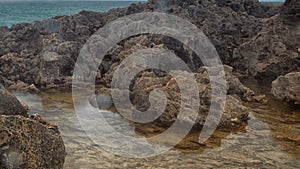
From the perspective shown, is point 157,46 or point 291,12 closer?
point 157,46

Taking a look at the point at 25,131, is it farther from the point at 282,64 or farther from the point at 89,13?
the point at 89,13

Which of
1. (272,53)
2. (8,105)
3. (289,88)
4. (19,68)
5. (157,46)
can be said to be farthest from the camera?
(272,53)

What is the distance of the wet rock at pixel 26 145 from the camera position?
17.9 feet

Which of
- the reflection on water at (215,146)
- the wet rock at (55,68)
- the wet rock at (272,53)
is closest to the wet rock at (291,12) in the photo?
the wet rock at (272,53)

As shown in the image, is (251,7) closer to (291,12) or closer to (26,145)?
(291,12)

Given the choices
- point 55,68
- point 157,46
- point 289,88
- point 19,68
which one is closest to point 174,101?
point 157,46

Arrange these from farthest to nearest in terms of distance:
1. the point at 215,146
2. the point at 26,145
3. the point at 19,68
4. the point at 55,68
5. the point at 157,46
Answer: the point at 19,68 < the point at 55,68 < the point at 157,46 < the point at 215,146 < the point at 26,145

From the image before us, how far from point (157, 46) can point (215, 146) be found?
842 centimetres

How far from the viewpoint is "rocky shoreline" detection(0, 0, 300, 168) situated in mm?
7020

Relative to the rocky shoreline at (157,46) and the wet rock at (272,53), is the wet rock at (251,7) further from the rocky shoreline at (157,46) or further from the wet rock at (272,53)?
the wet rock at (272,53)

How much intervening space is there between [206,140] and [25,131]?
630cm

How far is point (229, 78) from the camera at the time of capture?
15656mm

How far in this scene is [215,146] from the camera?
1044 centimetres

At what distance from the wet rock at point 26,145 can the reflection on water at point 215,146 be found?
1.86m
